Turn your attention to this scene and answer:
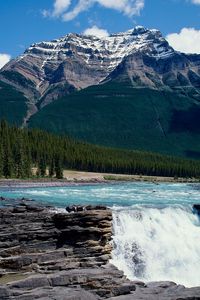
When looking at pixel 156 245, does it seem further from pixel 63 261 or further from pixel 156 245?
pixel 63 261

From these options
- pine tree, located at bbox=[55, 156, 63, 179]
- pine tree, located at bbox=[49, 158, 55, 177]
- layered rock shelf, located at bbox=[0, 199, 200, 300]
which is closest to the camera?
layered rock shelf, located at bbox=[0, 199, 200, 300]

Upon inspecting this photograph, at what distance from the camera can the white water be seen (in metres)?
51.8

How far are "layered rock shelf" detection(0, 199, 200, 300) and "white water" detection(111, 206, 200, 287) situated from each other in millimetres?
7786

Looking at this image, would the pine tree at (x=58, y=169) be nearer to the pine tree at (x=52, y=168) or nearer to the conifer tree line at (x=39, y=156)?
the conifer tree line at (x=39, y=156)

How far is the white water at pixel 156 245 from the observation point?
51812 mm

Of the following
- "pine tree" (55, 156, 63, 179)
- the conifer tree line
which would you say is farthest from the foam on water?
"pine tree" (55, 156, 63, 179)

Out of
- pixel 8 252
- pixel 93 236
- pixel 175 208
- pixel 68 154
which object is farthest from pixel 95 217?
pixel 68 154

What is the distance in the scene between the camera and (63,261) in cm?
3928

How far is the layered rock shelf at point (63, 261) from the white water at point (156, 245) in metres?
7.79

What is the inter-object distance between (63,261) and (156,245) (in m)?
19.6

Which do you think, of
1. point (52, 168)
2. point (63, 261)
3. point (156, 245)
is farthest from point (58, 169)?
point (63, 261)

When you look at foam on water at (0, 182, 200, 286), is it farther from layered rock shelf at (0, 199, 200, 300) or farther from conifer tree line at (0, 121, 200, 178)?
conifer tree line at (0, 121, 200, 178)

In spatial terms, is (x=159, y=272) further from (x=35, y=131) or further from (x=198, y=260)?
(x=35, y=131)

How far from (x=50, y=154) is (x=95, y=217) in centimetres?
12129
